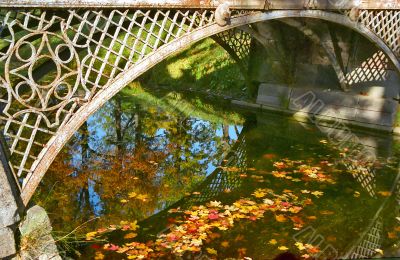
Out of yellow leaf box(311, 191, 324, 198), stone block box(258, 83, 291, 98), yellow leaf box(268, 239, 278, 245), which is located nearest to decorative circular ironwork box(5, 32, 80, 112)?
yellow leaf box(268, 239, 278, 245)

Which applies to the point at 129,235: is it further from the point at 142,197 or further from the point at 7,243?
the point at 7,243

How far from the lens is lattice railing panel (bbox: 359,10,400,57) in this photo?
807cm

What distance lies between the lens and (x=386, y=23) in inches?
335

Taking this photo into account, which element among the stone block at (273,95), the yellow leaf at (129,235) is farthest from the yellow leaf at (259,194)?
A: the stone block at (273,95)

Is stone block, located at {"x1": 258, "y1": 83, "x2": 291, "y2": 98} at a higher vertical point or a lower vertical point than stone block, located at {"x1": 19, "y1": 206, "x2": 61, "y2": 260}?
higher

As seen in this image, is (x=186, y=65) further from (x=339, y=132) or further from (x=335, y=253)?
(x=335, y=253)

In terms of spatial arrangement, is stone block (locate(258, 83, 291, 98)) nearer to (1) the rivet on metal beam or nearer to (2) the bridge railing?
(2) the bridge railing

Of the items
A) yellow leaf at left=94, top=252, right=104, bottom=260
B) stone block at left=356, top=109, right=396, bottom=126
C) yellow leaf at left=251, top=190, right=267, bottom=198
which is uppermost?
stone block at left=356, top=109, right=396, bottom=126

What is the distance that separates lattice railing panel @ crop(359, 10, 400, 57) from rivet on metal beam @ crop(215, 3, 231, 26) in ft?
12.5

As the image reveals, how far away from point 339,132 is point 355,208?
3927 millimetres

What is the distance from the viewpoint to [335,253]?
4.49 m

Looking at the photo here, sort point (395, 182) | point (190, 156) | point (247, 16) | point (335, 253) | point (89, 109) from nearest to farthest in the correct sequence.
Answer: point (89, 109) < point (335, 253) < point (247, 16) < point (395, 182) < point (190, 156)

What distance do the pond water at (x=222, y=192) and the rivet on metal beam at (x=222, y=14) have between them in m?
2.38

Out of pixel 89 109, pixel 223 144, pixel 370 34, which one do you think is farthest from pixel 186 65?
pixel 89 109
